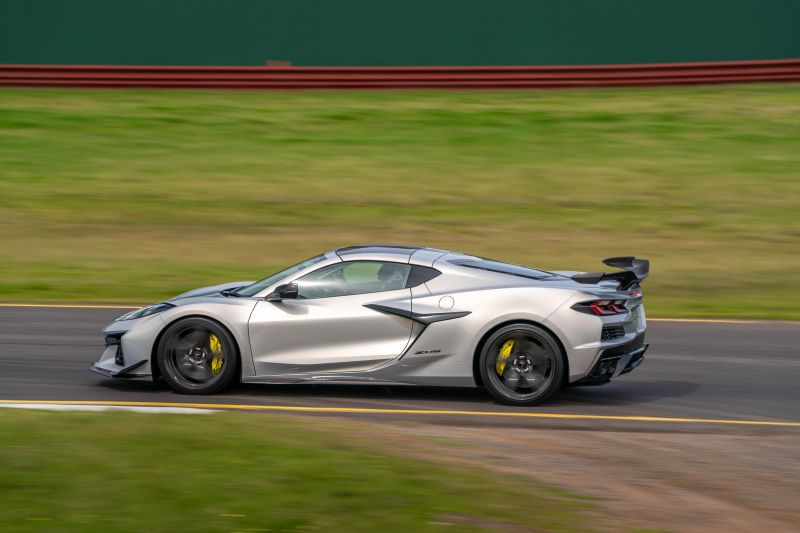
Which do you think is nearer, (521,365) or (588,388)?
(521,365)

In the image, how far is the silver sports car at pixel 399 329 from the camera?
361 inches

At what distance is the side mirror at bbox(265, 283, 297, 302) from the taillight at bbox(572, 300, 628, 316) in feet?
7.38

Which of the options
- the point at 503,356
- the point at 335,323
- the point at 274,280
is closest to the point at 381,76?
the point at 274,280

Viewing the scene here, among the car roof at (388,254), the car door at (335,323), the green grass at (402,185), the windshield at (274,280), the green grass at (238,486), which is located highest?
the green grass at (402,185)

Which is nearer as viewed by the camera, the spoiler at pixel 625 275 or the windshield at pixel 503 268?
the spoiler at pixel 625 275

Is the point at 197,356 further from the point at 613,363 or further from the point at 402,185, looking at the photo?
the point at 402,185

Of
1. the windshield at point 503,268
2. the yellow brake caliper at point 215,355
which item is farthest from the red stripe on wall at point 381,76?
the yellow brake caliper at point 215,355

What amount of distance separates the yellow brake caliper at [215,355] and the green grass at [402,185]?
18.7ft

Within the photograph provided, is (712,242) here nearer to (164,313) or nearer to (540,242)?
(540,242)

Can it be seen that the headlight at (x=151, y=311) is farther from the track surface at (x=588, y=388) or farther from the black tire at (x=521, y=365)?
the black tire at (x=521, y=365)

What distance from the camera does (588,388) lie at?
1020 cm

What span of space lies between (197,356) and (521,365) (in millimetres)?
2655

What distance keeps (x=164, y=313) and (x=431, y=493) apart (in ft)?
13.3

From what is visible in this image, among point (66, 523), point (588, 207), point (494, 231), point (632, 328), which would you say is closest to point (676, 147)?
point (588, 207)
